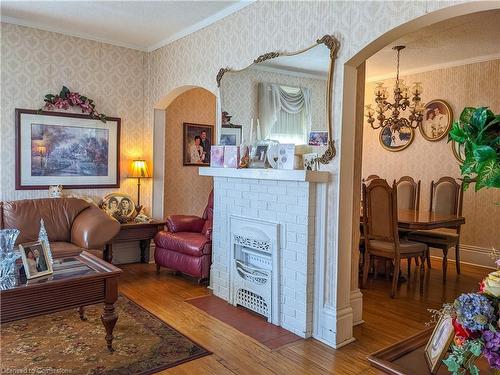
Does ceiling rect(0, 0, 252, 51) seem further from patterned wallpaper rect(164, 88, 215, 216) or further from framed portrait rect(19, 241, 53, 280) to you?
framed portrait rect(19, 241, 53, 280)

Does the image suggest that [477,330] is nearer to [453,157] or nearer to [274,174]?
[274,174]

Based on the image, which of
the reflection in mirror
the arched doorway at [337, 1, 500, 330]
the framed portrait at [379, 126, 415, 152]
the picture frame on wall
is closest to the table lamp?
the picture frame on wall

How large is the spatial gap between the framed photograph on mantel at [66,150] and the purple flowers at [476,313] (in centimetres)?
453

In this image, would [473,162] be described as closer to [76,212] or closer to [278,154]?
[278,154]

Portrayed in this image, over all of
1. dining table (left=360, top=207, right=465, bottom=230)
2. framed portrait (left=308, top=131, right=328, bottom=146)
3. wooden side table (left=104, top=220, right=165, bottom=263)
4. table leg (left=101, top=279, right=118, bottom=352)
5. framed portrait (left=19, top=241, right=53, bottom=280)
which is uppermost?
framed portrait (left=308, top=131, right=328, bottom=146)

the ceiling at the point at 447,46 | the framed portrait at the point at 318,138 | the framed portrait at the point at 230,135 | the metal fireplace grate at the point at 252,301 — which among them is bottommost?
the metal fireplace grate at the point at 252,301

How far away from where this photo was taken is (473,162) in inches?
41.9

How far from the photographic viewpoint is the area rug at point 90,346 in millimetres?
2461

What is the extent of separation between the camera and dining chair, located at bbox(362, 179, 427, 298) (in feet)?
12.9

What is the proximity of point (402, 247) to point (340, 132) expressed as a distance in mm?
1724

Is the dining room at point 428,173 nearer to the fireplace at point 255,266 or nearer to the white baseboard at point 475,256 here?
the white baseboard at point 475,256

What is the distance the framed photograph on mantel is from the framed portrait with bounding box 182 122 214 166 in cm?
98

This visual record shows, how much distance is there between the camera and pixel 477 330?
101cm

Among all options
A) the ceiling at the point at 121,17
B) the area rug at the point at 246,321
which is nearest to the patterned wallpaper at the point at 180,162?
the ceiling at the point at 121,17
